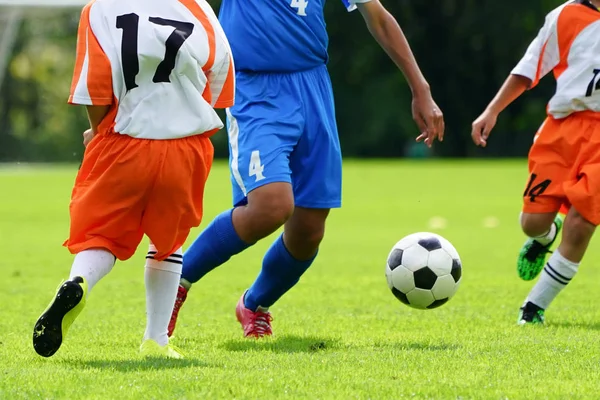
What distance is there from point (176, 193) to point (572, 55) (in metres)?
2.62

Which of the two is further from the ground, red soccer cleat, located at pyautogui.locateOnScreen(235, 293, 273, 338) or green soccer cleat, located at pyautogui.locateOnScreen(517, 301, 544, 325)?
red soccer cleat, located at pyautogui.locateOnScreen(235, 293, 273, 338)

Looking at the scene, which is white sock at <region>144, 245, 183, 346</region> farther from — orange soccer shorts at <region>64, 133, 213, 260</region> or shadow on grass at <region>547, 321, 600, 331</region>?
shadow on grass at <region>547, 321, 600, 331</region>

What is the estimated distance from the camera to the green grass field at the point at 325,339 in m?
3.66

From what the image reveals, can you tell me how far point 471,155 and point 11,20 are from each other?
21.4 meters

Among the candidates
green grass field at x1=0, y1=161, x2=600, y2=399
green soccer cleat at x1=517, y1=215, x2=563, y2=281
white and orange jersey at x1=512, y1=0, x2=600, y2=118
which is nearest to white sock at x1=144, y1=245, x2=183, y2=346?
green grass field at x1=0, y1=161, x2=600, y2=399

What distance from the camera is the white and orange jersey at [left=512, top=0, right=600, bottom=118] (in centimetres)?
569

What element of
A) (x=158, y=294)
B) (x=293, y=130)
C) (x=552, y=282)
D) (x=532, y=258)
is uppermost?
(x=293, y=130)

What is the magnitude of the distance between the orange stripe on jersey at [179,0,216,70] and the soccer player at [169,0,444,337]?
2.48 feet

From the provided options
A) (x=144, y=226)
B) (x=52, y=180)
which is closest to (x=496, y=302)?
(x=144, y=226)

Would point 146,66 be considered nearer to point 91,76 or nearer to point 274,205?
point 91,76

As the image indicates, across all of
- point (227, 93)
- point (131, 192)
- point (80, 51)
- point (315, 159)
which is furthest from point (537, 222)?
point (80, 51)

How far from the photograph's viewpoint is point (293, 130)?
5.05 metres

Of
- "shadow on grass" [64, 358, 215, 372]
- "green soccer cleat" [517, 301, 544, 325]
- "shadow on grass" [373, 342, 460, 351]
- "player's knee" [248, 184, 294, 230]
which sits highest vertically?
"player's knee" [248, 184, 294, 230]

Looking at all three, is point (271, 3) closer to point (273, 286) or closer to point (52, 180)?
point (273, 286)
